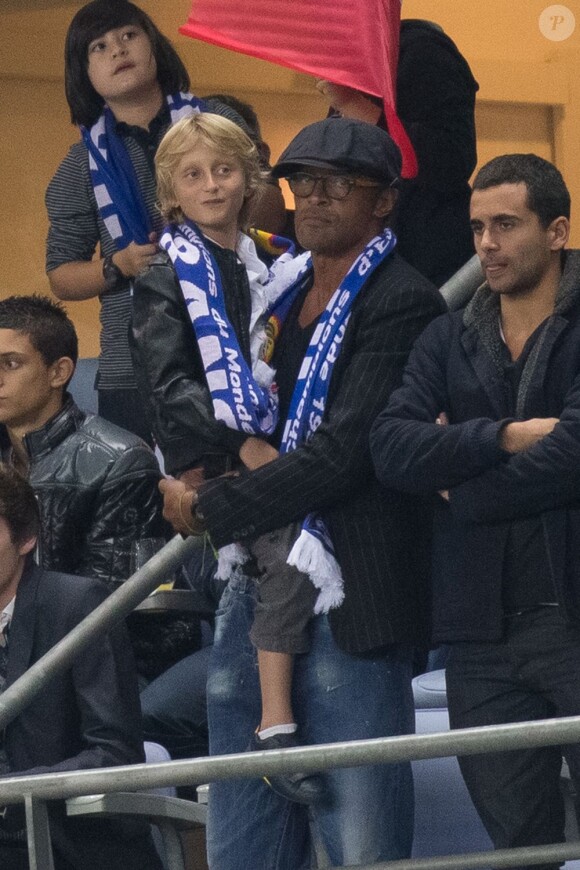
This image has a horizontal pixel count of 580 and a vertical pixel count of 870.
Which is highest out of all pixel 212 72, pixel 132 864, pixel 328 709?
pixel 212 72

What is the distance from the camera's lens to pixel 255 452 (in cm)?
326

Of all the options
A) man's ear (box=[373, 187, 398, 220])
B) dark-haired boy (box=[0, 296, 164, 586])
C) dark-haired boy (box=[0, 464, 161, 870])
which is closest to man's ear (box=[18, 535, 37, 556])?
dark-haired boy (box=[0, 464, 161, 870])

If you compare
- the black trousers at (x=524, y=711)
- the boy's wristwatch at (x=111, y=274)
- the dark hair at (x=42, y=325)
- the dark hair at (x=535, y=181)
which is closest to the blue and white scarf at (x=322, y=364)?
the dark hair at (x=535, y=181)

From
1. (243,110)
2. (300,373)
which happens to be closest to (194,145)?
(300,373)

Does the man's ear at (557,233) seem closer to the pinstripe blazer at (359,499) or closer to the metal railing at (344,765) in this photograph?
the pinstripe blazer at (359,499)

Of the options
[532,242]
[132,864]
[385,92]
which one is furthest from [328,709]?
[385,92]

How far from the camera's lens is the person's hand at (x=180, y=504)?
3250 mm

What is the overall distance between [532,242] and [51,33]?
385 centimetres

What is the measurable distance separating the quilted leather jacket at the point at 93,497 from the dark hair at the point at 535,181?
4.49ft

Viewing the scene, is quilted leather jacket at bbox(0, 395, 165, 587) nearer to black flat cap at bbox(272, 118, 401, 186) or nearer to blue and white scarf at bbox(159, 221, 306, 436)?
blue and white scarf at bbox(159, 221, 306, 436)

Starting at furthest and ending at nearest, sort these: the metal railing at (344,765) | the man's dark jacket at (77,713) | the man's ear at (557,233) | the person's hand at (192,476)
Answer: the man's dark jacket at (77,713) < the person's hand at (192,476) < the man's ear at (557,233) < the metal railing at (344,765)

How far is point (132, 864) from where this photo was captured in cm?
347

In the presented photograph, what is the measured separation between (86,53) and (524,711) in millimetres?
2133

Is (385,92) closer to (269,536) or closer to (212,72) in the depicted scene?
(269,536)
